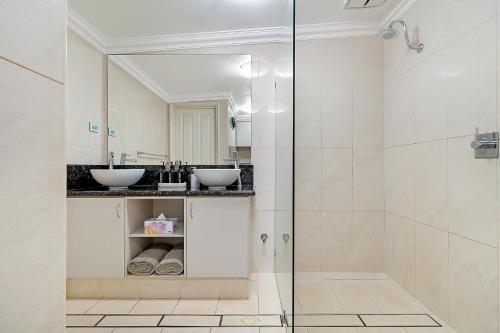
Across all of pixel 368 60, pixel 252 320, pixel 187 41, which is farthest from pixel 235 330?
pixel 187 41

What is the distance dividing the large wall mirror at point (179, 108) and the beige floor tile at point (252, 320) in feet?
3.97

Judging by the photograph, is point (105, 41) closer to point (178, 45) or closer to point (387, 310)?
point (178, 45)

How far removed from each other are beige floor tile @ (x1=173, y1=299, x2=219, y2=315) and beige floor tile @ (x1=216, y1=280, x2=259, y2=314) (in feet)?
0.15

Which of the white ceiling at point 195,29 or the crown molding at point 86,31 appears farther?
the crown molding at point 86,31

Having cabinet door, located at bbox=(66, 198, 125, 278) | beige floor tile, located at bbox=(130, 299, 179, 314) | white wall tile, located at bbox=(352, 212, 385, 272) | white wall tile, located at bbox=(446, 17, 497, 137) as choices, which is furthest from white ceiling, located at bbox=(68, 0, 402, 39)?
beige floor tile, located at bbox=(130, 299, 179, 314)

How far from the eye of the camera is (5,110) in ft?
0.99

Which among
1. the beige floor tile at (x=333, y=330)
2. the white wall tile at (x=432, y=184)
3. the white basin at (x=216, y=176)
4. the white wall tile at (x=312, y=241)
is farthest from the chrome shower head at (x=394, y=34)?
the beige floor tile at (x=333, y=330)

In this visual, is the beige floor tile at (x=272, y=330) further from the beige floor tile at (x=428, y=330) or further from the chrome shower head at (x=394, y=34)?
the chrome shower head at (x=394, y=34)

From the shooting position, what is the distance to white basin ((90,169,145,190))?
2139 millimetres

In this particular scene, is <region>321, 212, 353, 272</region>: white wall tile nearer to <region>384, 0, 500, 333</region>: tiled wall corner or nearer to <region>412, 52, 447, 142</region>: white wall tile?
<region>384, 0, 500, 333</region>: tiled wall corner

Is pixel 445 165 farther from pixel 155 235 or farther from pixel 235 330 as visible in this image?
pixel 155 235

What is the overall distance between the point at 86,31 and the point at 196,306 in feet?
7.59

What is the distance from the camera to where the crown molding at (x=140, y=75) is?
2.50m

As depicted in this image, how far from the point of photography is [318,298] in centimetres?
173
